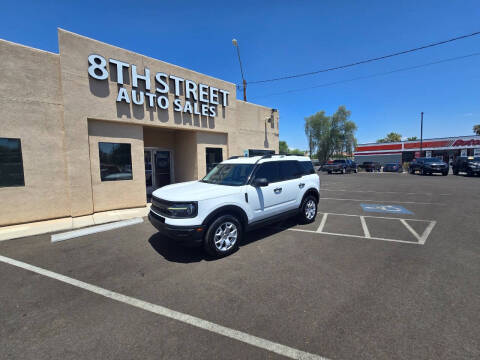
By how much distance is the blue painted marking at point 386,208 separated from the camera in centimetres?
788

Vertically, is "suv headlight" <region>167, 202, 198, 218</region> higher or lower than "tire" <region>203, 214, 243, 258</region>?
higher

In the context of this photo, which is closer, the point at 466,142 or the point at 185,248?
the point at 185,248

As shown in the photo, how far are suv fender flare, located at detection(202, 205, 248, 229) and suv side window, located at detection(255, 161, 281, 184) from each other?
947mm

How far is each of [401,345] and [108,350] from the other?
2951mm

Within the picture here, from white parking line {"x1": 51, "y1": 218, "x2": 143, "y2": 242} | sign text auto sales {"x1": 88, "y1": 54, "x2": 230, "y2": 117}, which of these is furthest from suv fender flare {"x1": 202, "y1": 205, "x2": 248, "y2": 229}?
sign text auto sales {"x1": 88, "y1": 54, "x2": 230, "y2": 117}

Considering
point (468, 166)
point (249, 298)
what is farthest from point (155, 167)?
point (468, 166)

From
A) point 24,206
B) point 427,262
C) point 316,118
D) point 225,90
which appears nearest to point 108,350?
point 427,262

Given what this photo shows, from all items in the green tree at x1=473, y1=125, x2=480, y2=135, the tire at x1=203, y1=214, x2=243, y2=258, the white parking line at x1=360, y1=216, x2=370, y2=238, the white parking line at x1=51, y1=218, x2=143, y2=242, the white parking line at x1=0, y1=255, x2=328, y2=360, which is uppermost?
the green tree at x1=473, y1=125, x2=480, y2=135

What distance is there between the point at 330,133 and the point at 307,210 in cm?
4442

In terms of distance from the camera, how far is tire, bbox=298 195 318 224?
20.5ft

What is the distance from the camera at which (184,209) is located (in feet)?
13.3

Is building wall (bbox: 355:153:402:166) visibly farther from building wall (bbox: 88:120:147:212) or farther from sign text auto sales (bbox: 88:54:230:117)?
building wall (bbox: 88:120:147:212)

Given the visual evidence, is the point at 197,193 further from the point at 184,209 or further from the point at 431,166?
the point at 431,166

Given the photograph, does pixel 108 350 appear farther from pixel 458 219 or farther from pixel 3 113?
pixel 458 219
